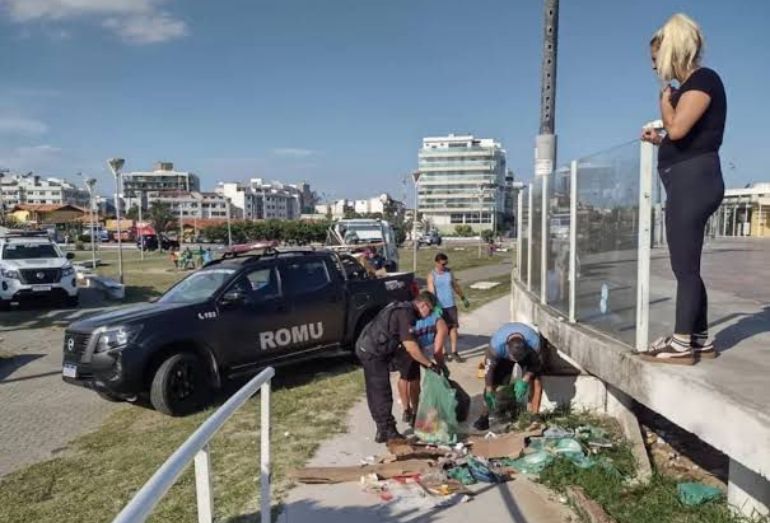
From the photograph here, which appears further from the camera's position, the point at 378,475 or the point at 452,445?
the point at 452,445

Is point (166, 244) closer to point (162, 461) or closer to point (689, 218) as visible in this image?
point (162, 461)

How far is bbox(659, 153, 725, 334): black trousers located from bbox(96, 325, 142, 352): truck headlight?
5.74 meters

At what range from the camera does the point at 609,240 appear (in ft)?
15.9

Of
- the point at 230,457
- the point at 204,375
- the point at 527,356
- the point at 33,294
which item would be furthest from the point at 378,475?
the point at 33,294

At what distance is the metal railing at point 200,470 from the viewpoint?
1605mm

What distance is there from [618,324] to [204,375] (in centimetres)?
504

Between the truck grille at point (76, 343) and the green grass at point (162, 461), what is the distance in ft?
3.00

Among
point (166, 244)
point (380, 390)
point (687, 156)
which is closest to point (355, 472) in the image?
point (380, 390)

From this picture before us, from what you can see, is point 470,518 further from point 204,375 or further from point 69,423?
point 69,423

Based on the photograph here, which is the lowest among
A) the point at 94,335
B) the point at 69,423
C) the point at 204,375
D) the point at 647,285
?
the point at 69,423

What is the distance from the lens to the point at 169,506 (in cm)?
489

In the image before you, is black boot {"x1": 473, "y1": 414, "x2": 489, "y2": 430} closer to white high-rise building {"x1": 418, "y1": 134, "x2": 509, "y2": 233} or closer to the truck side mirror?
the truck side mirror

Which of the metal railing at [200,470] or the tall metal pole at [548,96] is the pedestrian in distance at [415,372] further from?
the tall metal pole at [548,96]

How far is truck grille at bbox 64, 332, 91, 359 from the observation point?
295 inches
